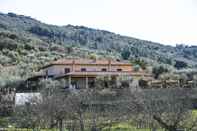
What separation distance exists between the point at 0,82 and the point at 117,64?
1200cm

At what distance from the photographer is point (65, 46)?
75.2 meters

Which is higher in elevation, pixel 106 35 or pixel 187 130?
pixel 106 35

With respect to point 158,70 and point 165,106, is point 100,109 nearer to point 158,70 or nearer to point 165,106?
point 165,106

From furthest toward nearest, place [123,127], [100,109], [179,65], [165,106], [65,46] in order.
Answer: [65,46] → [179,65] → [100,109] → [123,127] → [165,106]

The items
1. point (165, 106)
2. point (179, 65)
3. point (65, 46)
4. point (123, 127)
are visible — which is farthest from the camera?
point (65, 46)

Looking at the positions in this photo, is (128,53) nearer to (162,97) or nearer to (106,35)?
(106,35)

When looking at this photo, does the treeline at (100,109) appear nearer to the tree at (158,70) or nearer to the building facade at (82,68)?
the building facade at (82,68)

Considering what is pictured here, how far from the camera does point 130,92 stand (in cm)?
2556

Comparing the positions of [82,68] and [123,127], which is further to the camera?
[82,68]

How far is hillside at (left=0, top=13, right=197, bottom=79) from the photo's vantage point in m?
62.1

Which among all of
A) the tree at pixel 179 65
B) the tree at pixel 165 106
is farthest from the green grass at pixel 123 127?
the tree at pixel 179 65

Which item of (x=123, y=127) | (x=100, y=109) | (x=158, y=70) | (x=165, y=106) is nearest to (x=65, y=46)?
(x=158, y=70)

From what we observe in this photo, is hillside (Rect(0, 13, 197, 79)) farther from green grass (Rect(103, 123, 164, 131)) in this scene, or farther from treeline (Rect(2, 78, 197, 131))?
green grass (Rect(103, 123, 164, 131))

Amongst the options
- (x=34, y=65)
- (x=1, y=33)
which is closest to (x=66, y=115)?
(x=34, y=65)
